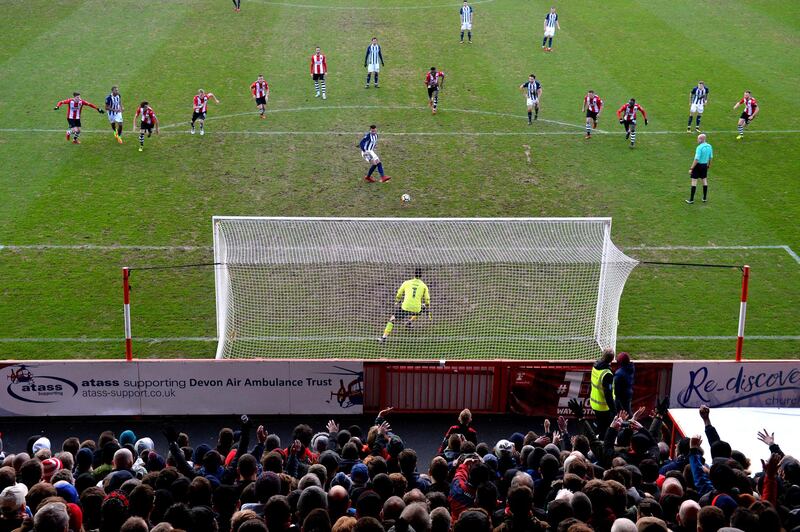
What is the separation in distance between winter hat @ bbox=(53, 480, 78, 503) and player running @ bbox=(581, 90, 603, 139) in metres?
21.2

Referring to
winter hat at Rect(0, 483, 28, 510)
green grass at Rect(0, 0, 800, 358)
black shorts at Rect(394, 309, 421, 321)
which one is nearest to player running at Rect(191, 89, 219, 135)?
green grass at Rect(0, 0, 800, 358)

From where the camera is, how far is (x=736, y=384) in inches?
603

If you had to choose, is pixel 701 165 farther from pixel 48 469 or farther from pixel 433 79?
pixel 48 469

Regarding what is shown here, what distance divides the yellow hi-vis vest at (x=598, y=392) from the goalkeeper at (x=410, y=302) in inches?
174

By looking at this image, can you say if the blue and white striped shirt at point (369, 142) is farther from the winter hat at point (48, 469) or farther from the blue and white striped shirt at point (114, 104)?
the winter hat at point (48, 469)

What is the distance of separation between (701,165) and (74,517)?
1887 centimetres

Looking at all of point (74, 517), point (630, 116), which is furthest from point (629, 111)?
point (74, 517)

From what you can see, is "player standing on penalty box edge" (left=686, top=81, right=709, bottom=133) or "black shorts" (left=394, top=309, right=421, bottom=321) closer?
"black shorts" (left=394, top=309, right=421, bottom=321)

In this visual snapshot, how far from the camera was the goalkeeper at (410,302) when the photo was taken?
57.3ft

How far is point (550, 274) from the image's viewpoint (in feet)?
61.5

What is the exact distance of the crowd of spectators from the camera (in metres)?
7.46

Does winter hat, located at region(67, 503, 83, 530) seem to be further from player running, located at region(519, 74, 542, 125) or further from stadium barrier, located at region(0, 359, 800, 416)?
player running, located at region(519, 74, 542, 125)

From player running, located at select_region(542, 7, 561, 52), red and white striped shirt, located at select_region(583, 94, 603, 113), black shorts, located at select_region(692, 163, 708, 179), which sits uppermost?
player running, located at select_region(542, 7, 561, 52)

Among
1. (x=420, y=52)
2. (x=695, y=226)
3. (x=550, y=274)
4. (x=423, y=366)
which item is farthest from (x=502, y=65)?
(x=423, y=366)
